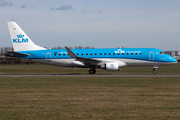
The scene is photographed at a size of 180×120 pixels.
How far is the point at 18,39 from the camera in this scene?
42.3 metres

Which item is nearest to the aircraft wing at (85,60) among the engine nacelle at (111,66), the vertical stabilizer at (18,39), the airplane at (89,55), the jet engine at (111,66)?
the airplane at (89,55)

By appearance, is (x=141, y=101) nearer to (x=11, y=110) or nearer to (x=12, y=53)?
(x=11, y=110)

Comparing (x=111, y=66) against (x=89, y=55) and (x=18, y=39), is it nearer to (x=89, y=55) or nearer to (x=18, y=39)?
(x=89, y=55)

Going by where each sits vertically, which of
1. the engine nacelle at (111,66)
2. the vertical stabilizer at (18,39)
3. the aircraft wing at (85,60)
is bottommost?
the engine nacelle at (111,66)

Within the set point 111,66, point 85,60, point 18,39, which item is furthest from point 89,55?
point 18,39

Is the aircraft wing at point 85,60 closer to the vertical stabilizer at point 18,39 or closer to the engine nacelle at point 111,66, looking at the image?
the engine nacelle at point 111,66

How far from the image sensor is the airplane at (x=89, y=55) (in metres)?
40.1

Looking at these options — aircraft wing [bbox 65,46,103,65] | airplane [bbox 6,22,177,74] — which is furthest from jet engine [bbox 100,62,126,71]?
aircraft wing [bbox 65,46,103,65]

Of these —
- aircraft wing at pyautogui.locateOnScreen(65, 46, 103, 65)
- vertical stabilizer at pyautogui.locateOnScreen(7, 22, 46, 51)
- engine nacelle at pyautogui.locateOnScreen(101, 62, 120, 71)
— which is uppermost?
vertical stabilizer at pyautogui.locateOnScreen(7, 22, 46, 51)

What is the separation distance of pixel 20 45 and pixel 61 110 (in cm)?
3169

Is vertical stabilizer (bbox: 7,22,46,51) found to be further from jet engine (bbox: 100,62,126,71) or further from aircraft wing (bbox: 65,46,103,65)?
jet engine (bbox: 100,62,126,71)

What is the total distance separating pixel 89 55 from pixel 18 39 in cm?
1137

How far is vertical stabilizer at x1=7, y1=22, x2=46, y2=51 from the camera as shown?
42.1 m

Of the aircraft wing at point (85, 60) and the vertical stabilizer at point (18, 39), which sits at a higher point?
the vertical stabilizer at point (18, 39)
